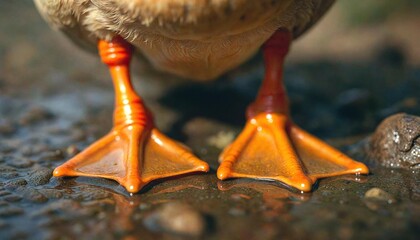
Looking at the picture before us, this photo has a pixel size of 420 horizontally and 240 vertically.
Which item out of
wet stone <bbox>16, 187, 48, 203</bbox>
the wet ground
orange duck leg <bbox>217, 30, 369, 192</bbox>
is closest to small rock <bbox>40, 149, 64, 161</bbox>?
the wet ground

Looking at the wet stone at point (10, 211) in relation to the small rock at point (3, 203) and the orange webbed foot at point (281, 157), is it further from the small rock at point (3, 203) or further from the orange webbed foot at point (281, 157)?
the orange webbed foot at point (281, 157)

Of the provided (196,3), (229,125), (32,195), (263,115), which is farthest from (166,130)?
(196,3)

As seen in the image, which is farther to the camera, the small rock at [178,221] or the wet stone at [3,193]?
the wet stone at [3,193]

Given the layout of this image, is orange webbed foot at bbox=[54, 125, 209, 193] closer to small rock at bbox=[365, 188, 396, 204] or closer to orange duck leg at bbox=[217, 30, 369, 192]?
orange duck leg at bbox=[217, 30, 369, 192]

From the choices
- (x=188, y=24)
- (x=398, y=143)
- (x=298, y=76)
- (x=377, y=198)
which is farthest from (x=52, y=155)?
(x=298, y=76)

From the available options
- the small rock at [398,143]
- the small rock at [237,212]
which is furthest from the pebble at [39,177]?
the small rock at [398,143]

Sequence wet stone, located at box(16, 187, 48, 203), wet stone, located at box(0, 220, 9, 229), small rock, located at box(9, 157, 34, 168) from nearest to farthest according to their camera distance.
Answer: wet stone, located at box(0, 220, 9, 229) → wet stone, located at box(16, 187, 48, 203) → small rock, located at box(9, 157, 34, 168)

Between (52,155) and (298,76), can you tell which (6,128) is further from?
(298,76)
